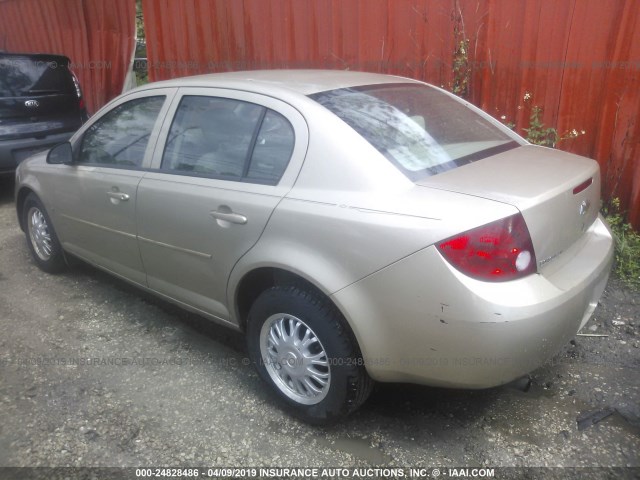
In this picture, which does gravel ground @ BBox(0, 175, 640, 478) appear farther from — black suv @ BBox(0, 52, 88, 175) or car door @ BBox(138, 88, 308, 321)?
black suv @ BBox(0, 52, 88, 175)

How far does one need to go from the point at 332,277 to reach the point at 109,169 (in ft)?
6.33

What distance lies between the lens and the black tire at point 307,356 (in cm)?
235

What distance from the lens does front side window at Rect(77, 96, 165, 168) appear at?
10.8ft

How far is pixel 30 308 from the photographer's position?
3.96 m

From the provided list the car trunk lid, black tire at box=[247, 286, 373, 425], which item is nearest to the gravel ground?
black tire at box=[247, 286, 373, 425]

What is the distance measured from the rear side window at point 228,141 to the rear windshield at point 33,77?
4.35 m

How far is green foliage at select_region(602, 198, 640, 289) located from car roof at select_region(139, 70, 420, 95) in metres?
2.02

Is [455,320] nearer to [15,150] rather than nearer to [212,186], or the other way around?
[212,186]

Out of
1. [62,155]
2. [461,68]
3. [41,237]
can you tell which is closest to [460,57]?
[461,68]

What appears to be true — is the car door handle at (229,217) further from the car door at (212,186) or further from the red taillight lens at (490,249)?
the red taillight lens at (490,249)

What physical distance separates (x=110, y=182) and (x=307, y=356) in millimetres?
1757

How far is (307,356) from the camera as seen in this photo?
252 cm

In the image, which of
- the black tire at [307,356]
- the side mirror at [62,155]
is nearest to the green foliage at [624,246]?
the black tire at [307,356]

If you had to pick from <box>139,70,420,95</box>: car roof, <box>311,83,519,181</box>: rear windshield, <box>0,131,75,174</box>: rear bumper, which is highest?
<box>139,70,420,95</box>: car roof
